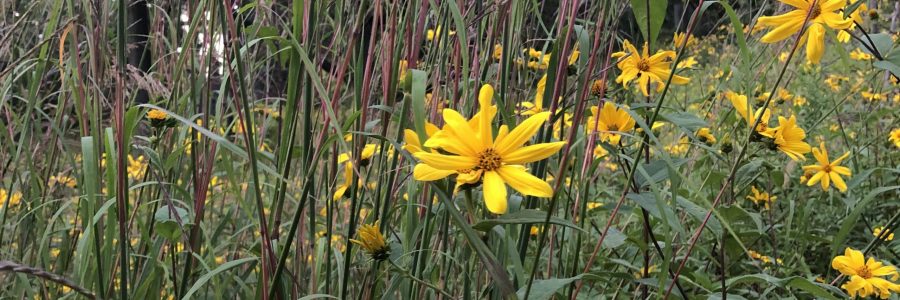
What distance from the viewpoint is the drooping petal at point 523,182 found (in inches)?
16.6

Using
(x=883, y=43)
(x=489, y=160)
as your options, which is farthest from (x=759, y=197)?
(x=489, y=160)

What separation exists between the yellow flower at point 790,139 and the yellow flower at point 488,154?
1.48 feet

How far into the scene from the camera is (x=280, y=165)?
1.82 ft

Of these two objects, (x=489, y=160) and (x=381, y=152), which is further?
(x=381, y=152)

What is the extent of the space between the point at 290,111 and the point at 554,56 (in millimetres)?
211

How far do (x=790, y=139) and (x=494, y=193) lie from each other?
53cm

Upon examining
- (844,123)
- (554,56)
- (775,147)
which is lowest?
(844,123)

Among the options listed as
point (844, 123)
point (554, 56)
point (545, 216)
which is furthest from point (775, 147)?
point (844, 123)

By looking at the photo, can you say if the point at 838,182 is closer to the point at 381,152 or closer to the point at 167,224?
the point at 381,152

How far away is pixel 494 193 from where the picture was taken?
420 mm

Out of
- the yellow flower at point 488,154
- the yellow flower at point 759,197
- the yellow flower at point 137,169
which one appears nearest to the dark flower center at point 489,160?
the yellow flower at point 488,154

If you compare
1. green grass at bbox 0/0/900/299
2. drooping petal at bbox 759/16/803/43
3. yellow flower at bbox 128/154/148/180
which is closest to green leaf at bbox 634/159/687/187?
green grass at bbox 0/0/900/299

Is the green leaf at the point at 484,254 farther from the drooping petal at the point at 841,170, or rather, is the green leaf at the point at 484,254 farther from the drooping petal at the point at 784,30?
the drooping petal at the point at 841,170

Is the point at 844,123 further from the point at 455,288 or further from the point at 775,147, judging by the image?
the point at 455,288
